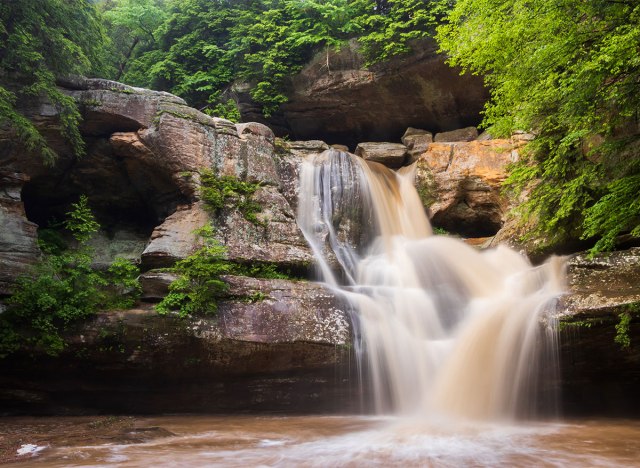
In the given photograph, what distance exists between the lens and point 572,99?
6941 mm

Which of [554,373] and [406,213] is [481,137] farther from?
[554,373]

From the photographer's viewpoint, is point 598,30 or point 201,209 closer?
point 598,30

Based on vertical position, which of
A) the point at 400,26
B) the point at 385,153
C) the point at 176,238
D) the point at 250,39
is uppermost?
the point at 250,39

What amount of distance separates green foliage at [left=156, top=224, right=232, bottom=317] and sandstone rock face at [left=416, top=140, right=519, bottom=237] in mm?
7498

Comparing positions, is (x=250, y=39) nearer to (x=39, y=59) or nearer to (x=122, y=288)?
(x=39, y=59)

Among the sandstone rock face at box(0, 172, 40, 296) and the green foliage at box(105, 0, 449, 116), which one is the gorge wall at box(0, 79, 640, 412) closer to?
the sandstone rock face at box(0, 172, 40, 296)

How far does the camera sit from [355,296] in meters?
9.49

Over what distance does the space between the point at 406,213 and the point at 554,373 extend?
7.21 metres

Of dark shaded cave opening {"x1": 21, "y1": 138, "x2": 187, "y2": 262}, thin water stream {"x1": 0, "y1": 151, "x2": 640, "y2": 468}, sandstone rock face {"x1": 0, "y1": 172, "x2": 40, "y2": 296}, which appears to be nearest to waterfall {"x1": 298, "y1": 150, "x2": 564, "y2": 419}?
thin water stream {"x1": 0, "y1": 151, "x2": 640, "y2": 468}

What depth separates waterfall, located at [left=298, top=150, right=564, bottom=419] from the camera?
306 inches

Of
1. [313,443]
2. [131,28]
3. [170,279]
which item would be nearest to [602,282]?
[313,443]

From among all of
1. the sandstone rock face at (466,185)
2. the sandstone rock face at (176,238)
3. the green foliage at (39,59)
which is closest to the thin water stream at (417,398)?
the sandstone rock face at (466,185)

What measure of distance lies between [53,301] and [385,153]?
37.6 feet

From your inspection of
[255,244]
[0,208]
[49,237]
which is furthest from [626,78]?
[49,237]
